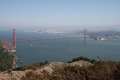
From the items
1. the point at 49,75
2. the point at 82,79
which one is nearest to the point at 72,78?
the point at 82,79

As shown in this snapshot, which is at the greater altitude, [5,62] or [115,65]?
[115,65]

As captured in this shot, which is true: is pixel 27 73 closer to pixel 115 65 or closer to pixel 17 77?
pixel 17 77

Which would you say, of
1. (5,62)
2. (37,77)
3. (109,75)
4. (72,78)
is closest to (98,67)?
(109,75)

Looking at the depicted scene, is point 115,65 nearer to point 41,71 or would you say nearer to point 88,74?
point 88,74

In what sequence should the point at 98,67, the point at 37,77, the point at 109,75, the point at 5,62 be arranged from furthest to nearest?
1. the point at 5,62
2. the point at 98,67
3. the point at 109,75
4. the point at 37,77

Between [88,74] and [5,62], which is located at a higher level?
[88,74]

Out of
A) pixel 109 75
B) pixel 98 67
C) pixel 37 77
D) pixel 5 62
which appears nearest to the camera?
pixel 37 77

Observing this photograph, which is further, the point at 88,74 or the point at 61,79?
the point at 88,74

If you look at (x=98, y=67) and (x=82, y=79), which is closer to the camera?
(x=82, y=79)

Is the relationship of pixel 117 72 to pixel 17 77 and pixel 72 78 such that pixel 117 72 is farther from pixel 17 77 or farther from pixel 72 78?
pixel 17 77
